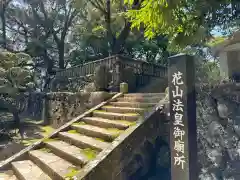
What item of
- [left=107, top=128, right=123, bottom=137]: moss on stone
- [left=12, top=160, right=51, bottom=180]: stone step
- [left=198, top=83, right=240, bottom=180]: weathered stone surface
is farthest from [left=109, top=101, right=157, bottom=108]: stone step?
[left=12, top=160, right=51, bottom=180]: stone step

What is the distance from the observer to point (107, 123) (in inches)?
219

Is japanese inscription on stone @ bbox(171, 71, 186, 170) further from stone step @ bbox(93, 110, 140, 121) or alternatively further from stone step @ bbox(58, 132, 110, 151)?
stone step @ bbox(93, 110, 140, 121)

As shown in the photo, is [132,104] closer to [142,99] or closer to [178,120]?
[142,99]

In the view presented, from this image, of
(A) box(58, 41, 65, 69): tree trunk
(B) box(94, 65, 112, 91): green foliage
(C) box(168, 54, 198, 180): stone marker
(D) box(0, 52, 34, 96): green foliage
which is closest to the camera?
(C) box(168, 54, 198, 180): stone marker

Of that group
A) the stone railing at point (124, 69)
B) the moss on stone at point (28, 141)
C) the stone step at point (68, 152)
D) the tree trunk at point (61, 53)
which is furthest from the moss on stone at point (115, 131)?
the tree trunk at point (61, 53)

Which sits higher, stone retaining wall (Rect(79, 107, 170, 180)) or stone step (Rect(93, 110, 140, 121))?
stone step (Rect(93, 110, 140, 121))

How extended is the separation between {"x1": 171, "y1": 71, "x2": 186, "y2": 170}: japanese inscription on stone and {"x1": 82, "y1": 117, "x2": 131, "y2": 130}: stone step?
164cm

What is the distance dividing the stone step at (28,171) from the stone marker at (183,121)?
→ 97.7 inches

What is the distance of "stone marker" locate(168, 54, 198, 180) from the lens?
335 centimetres

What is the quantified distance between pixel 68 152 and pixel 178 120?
2495 millimetres

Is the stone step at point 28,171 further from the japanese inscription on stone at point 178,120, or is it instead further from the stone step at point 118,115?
the japanese inscription on stone at point 178,120

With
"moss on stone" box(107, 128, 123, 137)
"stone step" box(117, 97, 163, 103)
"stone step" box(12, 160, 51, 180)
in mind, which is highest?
"stone step" box(117, 97, 163, 103)

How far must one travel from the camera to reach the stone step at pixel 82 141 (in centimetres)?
456

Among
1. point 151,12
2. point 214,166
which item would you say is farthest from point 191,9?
point 214,166
